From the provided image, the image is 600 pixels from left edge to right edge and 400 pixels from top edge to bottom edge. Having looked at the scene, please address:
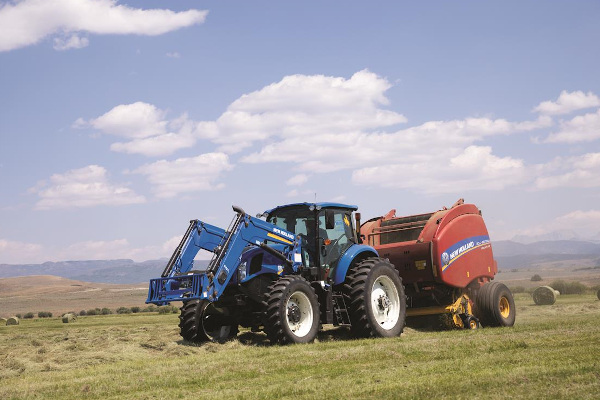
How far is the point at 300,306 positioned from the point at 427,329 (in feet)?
13.0

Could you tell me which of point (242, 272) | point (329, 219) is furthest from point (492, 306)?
point (242, 272)

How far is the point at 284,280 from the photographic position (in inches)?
461

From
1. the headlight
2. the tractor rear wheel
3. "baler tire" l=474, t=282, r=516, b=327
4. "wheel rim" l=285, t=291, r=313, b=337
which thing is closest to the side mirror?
"wheel rim" l=285, t=291, r=313, b=337

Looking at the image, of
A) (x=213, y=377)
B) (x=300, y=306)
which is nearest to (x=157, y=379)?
(x=213, y=377)

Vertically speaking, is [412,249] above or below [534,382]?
above

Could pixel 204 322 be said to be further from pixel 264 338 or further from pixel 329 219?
pixel 329 219

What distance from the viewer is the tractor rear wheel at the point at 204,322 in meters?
12.2

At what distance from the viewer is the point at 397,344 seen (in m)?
10.9

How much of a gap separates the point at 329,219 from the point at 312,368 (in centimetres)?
469

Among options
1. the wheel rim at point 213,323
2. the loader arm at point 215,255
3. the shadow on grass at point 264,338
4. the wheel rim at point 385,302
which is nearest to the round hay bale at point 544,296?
the wheel rim at point 385,302

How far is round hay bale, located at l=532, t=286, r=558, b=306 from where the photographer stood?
26914 mm

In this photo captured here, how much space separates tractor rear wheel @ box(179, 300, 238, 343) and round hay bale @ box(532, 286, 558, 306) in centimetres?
1800

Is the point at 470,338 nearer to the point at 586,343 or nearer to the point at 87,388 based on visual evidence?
the point at 586,343

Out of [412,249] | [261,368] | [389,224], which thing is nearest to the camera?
[261,368]
